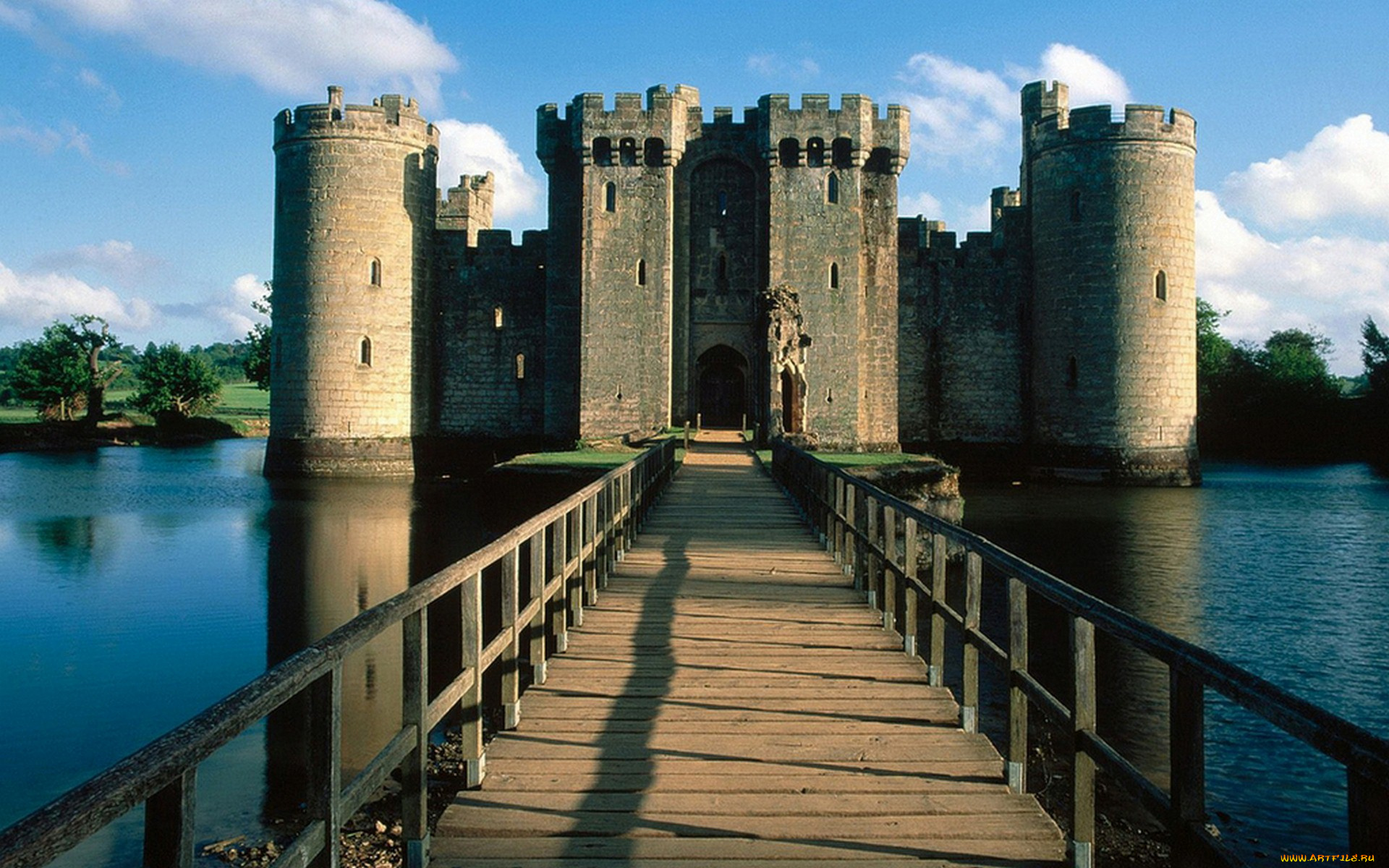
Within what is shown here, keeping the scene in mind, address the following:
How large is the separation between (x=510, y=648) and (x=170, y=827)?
11.5ft

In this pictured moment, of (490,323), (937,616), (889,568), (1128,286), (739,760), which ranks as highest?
(1128,286)

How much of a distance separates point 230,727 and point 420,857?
173 centimetres

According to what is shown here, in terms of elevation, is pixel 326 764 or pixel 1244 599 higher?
pixel 326 764

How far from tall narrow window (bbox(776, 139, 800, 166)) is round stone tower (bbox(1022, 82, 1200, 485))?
8400 millimetres

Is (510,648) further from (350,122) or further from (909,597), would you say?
(350,122)

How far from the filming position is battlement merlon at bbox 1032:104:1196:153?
34.0 m

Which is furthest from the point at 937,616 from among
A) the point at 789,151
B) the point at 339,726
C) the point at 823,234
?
the point at 789,151

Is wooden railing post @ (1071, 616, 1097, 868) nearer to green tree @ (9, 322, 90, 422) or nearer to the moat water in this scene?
the moat water

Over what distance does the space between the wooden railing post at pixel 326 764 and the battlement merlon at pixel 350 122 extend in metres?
34.6

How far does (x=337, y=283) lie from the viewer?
3466cm

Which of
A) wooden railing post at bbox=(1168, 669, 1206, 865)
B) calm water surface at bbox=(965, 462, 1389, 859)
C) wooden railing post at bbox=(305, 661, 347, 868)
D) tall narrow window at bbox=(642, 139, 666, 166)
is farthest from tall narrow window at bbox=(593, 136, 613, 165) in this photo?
wooden railing post at bbox=(1168, 669, 1206, 865)

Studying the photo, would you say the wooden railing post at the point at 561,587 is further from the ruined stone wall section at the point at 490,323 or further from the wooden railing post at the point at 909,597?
the ruined stone wall section at the point at 490,323

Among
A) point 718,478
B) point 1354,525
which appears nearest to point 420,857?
point 718,478

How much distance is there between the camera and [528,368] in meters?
38.5
